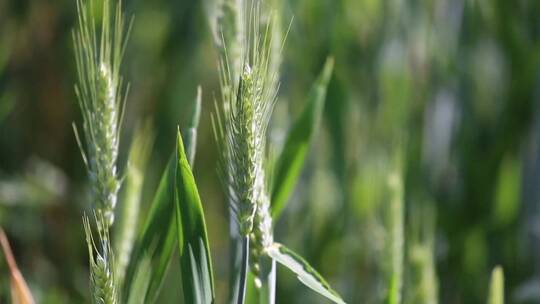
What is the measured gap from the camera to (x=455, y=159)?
1.43m

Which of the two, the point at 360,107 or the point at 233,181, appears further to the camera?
the point at 360,107

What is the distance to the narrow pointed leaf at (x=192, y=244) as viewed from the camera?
0.69 meters

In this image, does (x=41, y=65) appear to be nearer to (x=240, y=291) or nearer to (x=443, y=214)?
(x=443, y=214)

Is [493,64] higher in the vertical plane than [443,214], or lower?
higher

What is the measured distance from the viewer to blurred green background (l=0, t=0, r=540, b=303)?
4.32 feet

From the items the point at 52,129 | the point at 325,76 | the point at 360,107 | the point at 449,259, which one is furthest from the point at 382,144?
the point at 52,129

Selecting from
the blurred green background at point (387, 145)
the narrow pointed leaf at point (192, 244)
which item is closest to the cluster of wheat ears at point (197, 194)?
the narrow pointed leaf at point (192, 244)

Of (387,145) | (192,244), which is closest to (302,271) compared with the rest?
(192,244)

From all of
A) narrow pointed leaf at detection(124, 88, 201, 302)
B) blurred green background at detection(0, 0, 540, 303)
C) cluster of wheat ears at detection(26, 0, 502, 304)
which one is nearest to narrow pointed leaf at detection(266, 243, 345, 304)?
cluster of wheat ears at detection(26, 0, 502, 304)

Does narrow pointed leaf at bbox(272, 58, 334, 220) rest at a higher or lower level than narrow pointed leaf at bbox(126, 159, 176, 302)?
higher

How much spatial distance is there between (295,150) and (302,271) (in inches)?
7.3

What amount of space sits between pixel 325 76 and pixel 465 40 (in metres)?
0.58

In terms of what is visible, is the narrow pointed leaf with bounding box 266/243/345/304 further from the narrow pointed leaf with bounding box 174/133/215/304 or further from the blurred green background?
the blurred green background

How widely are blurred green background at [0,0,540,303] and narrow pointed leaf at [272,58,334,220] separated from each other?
0.30 metres
